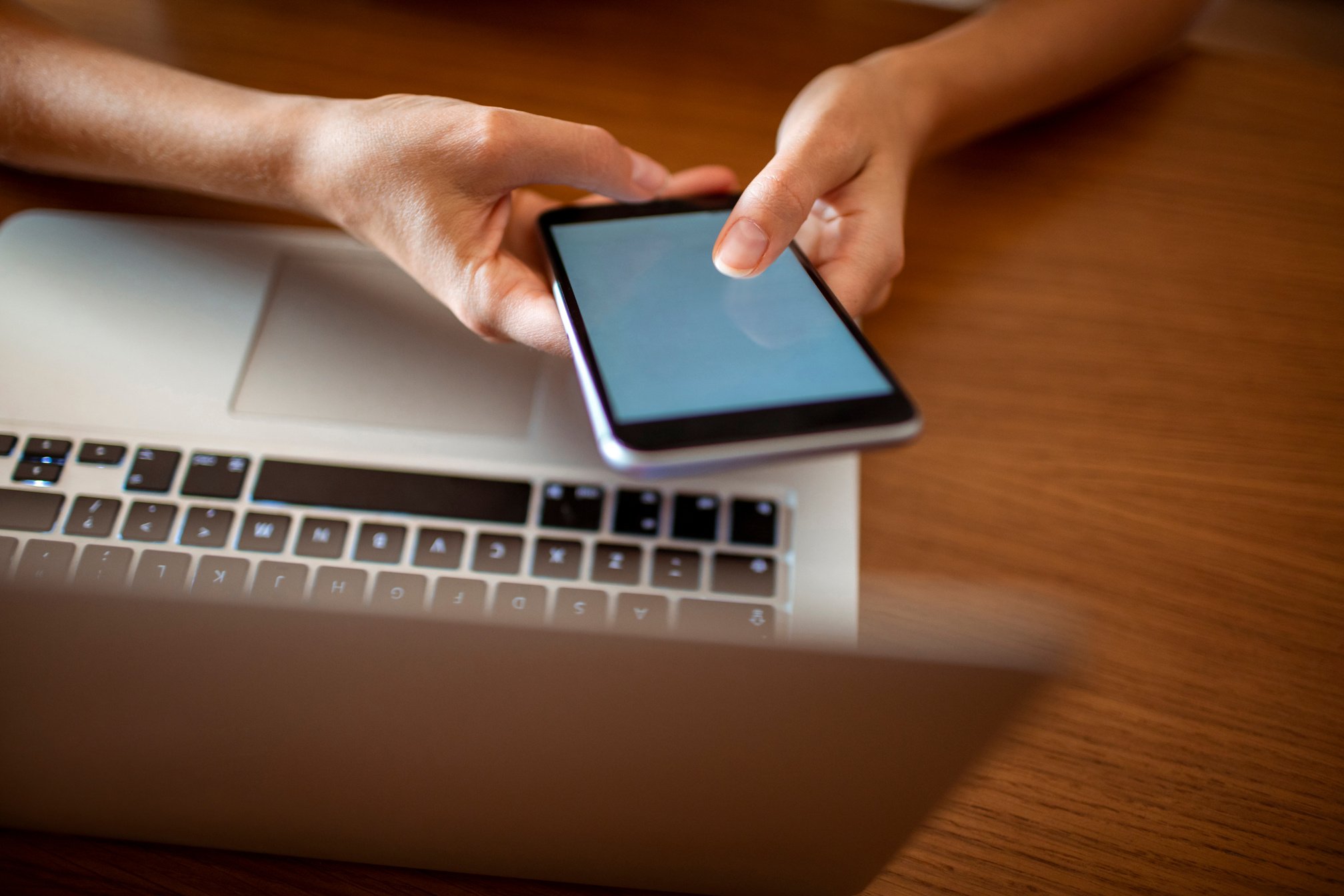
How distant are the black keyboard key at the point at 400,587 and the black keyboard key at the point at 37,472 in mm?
158

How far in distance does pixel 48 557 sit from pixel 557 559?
22 centimetres

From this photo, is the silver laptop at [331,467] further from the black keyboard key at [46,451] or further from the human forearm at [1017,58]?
the human forearm at [1017,58]

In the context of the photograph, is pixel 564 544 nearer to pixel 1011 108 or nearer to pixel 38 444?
pixel 38 444

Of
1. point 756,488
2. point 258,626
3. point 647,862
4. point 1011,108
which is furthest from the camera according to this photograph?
point 1011,108

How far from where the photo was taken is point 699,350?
0.34 metres

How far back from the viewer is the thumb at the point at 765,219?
0.33 metres

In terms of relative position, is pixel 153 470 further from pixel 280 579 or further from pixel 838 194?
pixel 838 194

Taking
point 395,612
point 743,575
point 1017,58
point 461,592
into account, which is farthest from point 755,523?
point 1017,58

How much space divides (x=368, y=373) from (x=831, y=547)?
0.84 ft

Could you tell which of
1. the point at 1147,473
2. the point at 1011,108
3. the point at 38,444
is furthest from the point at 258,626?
the point at 1011,108

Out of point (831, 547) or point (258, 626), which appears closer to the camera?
point (258, 626)

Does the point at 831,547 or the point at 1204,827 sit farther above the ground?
the point at 831,547

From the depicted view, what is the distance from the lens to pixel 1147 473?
442 millimetres

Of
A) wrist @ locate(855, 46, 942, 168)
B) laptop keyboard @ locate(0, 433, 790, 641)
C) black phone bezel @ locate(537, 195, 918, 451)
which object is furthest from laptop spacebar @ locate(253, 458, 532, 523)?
wrist @ locate(855, 46, 942, 168)
